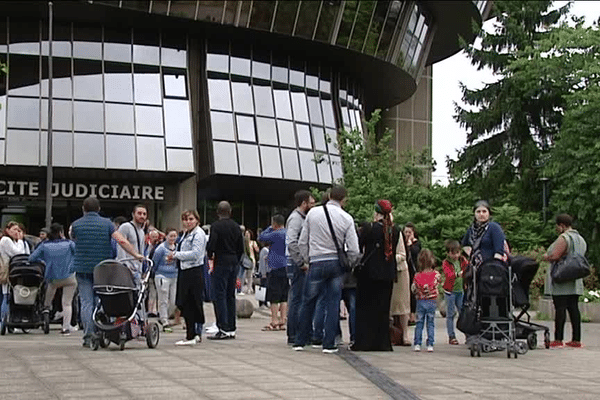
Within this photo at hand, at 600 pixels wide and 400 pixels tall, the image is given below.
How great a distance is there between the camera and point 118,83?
119ft

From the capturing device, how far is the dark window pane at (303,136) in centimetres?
3915

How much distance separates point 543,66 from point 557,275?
14.1 metres

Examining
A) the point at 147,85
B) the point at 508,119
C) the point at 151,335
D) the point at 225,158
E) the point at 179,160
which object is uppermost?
the point at 147,85

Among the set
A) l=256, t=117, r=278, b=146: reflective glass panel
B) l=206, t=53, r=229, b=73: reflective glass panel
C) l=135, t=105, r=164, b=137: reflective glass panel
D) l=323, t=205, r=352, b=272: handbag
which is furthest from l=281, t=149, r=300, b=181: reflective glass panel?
l=323, t=205, r=352, b=272: handbag

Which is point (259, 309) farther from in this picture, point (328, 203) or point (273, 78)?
point (273, 78)

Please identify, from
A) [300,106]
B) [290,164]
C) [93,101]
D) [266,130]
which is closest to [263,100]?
[266,130]

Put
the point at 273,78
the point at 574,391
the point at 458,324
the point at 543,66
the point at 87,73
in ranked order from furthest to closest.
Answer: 1. the point at 273,78
2. the point at 87,73
3. the point at 543,66
4. the point at 458,324
5. the point at 574,391

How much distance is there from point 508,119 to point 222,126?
10600mm

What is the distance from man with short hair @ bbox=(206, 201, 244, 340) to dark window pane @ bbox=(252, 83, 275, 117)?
24.5 m

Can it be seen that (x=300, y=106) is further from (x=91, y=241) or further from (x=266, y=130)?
(x=91, y=241)

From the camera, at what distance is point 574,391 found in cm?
863

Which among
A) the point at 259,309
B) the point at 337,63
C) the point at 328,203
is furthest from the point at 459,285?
→ the point at 337,63

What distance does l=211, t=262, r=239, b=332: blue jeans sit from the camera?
13695 millimetres

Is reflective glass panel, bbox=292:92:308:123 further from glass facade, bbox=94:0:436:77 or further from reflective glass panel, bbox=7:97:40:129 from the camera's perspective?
reflective glass panel, bbox=7:97:40:129
